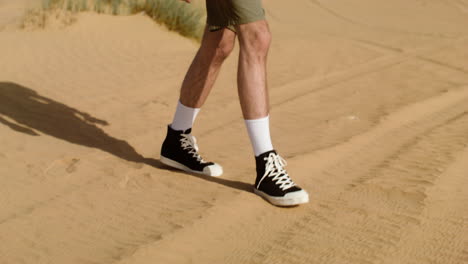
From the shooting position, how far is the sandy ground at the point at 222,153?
3.00 meters

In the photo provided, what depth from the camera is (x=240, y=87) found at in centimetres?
354

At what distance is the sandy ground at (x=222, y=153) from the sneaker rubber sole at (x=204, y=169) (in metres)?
0.05

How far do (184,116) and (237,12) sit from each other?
2.79 ft

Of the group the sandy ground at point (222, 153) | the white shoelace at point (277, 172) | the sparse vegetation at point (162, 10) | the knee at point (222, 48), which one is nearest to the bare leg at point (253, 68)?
the white shoelace at point (277, 172)

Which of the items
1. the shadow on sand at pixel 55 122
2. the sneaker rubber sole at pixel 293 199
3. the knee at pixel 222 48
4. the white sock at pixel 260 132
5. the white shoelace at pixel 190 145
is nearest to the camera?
the sneaker rubber sole at pixel 293 199

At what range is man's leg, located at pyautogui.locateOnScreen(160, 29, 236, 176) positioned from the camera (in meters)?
3.89

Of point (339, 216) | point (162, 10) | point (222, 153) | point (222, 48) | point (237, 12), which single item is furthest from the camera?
point (162, 10)

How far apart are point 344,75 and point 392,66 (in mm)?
723

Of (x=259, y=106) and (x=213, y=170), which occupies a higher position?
(x=259, y=106)

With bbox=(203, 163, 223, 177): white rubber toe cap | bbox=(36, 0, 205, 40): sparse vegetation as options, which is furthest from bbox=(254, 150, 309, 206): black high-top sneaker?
bbox=(36, 0, 205, 40): sparse vegetation

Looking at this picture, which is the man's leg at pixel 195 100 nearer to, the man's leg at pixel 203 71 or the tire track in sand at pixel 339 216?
the man's leg at pixel 203 71

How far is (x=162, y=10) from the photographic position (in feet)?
27.6

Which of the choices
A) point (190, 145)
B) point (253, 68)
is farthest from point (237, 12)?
point (190, 145)

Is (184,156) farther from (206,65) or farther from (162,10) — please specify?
(162,10)
